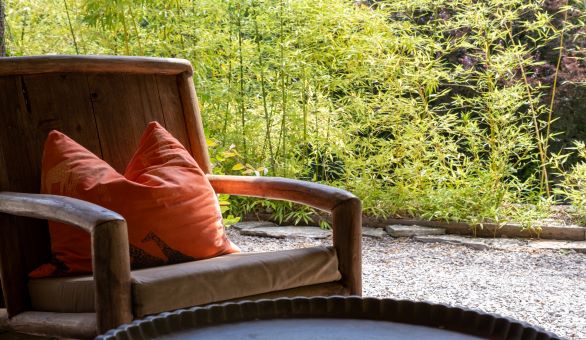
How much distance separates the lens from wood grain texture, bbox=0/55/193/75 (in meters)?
2.19

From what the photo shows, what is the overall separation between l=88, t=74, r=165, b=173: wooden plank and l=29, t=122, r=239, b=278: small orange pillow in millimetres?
169

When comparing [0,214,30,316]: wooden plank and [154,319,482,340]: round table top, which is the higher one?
[154,319,482,340]: round table top

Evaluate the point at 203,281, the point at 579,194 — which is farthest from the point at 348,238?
the point at 579,194

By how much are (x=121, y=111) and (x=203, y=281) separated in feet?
2.67

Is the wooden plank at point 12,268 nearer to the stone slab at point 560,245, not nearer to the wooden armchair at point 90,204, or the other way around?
the wooden armchair at point 90,204

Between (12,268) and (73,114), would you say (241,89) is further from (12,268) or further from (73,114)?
(12,268)

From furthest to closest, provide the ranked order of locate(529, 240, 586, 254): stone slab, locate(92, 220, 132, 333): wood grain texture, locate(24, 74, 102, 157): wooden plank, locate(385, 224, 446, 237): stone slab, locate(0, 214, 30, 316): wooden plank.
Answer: locate(385, 224, 446, 237): stone slab
locate(529, 240, 586, 254): stone slab
locate(24, 74, 102, 157): wooden plank
locate(0, 214, 30, 316): wooden plank
locate(92, 220, 132, 333): wood grain texture

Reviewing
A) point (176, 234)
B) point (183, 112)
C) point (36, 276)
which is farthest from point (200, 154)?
point (36, 276)

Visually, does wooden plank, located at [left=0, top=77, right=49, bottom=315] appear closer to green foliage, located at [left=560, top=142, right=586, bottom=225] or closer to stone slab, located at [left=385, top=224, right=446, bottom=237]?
stone slab, located at [left=385, top=224, right=446, bottom=237]

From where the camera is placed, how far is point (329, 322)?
1363 millimetres

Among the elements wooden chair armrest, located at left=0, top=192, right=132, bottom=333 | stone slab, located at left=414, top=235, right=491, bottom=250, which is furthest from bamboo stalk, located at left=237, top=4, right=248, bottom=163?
wooden chair armrest, located at left=0, top=192, right=132, bottom=333

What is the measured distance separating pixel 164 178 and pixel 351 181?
266 centimetres

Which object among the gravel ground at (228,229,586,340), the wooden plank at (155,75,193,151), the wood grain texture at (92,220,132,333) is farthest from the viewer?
the gravel ground at (228,229,586,340)

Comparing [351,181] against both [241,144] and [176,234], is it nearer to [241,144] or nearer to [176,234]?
[241,144]
